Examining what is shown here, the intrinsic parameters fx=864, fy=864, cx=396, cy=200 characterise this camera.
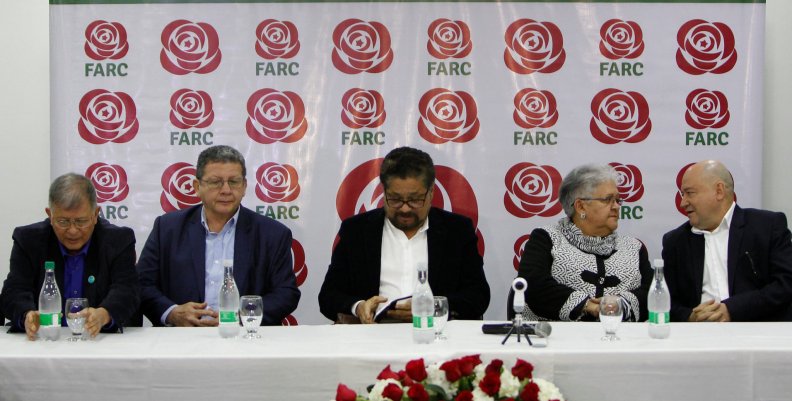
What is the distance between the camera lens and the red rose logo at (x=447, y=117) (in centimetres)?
456

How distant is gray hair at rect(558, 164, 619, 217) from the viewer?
3.94 m

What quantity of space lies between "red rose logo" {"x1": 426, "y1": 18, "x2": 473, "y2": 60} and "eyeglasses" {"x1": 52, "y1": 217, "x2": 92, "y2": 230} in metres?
2.03

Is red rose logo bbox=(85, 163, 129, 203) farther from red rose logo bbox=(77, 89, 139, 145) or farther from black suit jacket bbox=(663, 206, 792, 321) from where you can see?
black suit jacket bbox=(663, 206, 792, 321)

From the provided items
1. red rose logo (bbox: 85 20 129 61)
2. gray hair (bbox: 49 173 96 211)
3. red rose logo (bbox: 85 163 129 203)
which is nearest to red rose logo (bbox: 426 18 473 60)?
red rose logo (bbox: 85 20 129 61)

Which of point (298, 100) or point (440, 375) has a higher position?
point (298, 100)

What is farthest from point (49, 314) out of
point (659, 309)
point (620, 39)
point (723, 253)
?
point (620, 39)

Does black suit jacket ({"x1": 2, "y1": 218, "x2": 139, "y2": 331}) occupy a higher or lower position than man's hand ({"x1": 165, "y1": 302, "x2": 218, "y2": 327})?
higher

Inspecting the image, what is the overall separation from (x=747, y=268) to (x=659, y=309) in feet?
3.58

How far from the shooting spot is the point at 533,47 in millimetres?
4547

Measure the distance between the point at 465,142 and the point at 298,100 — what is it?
91 cm

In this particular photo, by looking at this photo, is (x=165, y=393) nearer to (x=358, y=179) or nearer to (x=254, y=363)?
(x=254, y=363)

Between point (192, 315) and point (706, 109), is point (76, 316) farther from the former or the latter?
point (706, 109)

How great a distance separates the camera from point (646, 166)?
4.57 meters

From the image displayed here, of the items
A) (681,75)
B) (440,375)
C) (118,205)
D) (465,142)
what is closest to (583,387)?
(440,375)
